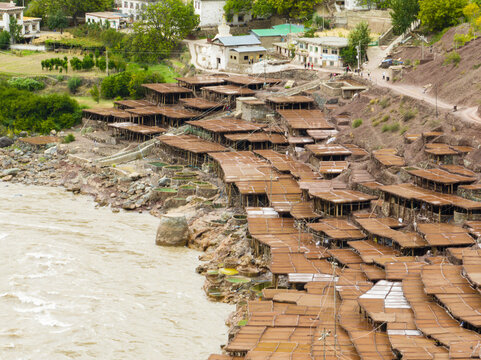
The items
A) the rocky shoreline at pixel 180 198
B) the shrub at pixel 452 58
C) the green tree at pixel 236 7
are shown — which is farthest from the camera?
the green tree at pixel 236 7

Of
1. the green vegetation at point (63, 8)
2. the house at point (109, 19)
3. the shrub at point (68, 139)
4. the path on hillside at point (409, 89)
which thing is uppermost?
the green vegetation at point (63, 8)

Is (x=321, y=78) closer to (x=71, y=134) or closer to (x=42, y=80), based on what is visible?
(x=71, y=134)

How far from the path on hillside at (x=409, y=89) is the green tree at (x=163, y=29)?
2745cm

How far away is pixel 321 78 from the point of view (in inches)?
3445

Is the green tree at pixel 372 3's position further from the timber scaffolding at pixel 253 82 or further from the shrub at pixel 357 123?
the shrub at pixel 357 123

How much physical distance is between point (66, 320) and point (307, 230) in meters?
16.4

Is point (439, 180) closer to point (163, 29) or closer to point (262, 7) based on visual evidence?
point (262, 7)

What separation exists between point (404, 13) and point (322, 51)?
9.26 m

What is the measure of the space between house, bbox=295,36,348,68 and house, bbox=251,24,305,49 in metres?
7.64

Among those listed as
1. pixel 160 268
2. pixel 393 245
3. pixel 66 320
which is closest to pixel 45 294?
pixel 66 320

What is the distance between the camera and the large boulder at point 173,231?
59781 millimetres

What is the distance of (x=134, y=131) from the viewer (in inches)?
3295

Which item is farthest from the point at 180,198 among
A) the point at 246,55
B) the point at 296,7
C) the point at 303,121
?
the point at 296,7

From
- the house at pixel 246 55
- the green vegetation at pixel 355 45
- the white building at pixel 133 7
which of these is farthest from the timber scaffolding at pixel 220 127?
the white building at pixel 133 7
